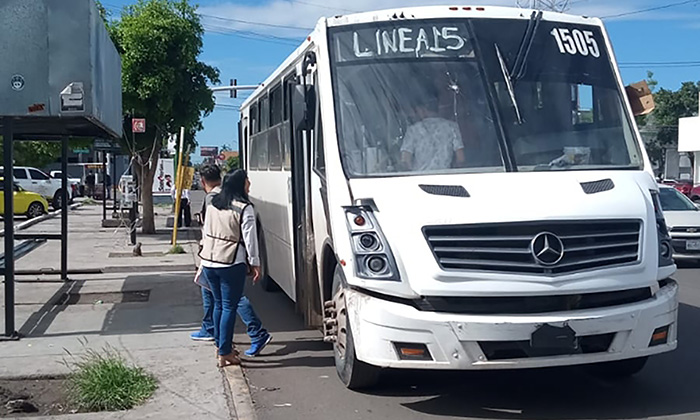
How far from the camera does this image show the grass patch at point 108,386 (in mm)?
6547

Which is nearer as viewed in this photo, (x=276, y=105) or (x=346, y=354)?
(x=346, y=354)

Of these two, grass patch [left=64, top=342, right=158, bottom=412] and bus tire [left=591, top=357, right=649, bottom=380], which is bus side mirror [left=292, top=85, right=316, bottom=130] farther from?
bus tire [left=591, top=357, right=649, bottom=380]

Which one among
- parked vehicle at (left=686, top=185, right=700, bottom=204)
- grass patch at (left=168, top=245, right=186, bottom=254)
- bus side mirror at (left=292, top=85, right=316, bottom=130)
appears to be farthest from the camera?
parked vehicle at (left=686, top=185, right=700, bottom=204)

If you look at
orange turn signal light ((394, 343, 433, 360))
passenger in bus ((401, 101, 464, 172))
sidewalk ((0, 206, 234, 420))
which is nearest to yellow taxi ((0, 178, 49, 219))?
sidewalk ((0, 206, 234, 420))

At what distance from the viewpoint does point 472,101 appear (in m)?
6.77

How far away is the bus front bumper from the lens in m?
5.75

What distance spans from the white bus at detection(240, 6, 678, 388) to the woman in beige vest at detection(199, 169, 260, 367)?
0.59m

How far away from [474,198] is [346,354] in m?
1.66

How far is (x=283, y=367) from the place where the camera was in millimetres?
7961

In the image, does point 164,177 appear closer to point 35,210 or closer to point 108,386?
point 35,210

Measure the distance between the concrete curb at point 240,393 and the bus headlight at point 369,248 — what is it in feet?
4.65

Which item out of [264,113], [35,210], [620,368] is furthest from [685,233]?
[35,210]

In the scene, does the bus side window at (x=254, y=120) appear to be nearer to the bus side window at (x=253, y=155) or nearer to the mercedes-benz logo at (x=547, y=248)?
the bus side window at (x=253, y=155)

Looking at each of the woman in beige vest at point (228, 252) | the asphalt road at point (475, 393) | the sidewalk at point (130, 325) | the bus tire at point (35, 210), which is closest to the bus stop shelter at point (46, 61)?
the sidewalk at point (130, 325)
